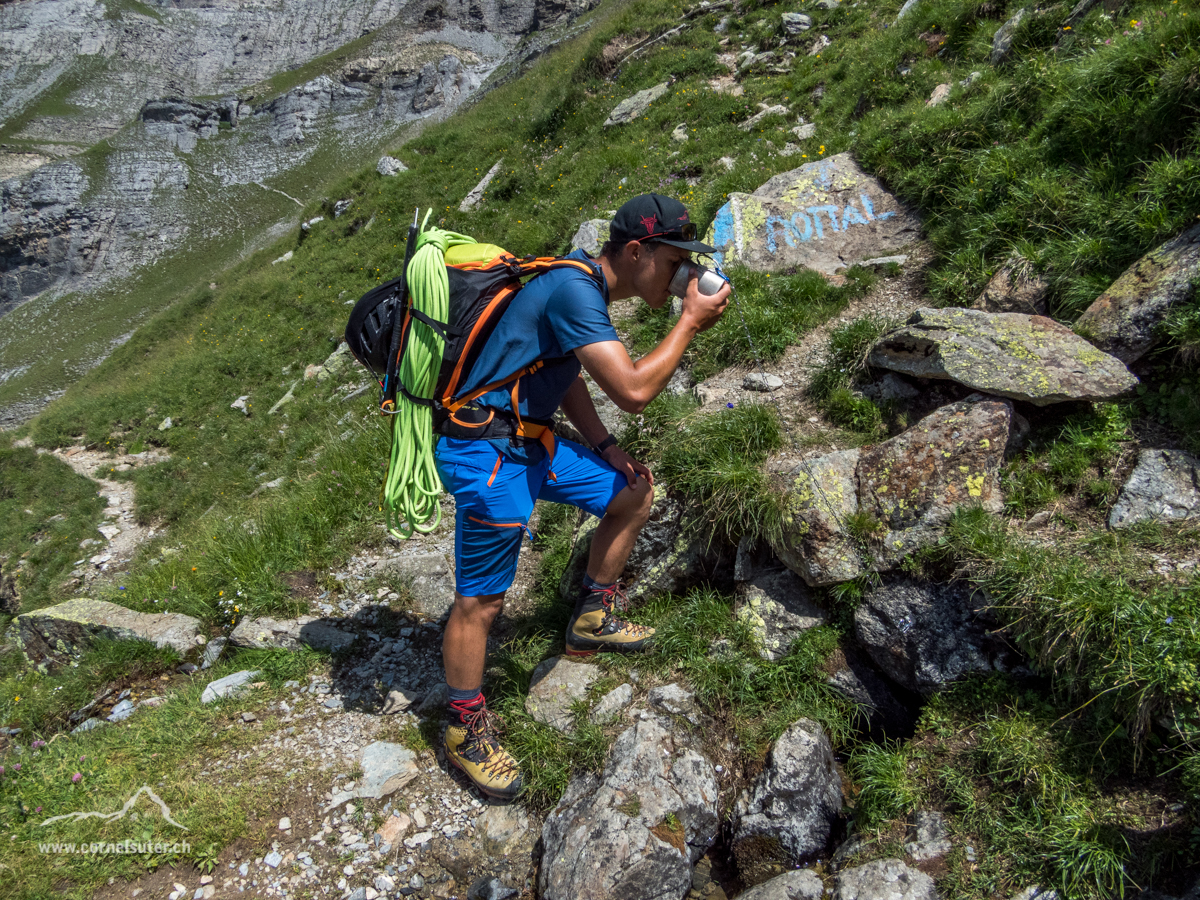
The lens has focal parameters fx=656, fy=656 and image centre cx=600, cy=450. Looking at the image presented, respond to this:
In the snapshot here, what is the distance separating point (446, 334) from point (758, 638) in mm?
2709

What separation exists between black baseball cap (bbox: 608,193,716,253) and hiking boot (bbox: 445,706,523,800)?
282 centimetres

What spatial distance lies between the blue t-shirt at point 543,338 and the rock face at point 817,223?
177 inches

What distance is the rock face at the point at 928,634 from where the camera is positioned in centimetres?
358

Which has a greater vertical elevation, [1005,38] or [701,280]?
[1005,38]

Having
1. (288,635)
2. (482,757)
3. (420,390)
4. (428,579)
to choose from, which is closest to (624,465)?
(420,390)

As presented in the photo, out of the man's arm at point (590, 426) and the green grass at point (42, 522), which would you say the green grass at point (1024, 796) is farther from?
the green grass at point (42, 522)

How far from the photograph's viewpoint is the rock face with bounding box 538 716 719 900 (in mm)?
3256

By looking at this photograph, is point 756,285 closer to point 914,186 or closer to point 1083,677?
point 914,186

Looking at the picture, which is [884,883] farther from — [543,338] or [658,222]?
[658,222]

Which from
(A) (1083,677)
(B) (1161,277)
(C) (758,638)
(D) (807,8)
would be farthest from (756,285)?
(D) (807,8)

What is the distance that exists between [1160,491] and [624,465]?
3.02 metres

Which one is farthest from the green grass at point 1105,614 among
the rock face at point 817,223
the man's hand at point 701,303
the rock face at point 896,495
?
the rock face at point 817,223

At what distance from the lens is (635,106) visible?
13.7 meters

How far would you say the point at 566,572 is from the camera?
16.8 ft
